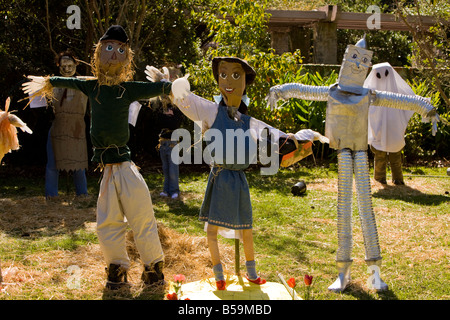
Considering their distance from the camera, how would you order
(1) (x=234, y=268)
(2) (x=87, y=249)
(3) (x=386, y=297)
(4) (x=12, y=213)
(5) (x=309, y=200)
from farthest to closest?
(5) (x=309, y=200), (4) (x=12, y=213), (2) (x=87, y=249), (1) (x=234, y=268), (3) (x=386, y=297)

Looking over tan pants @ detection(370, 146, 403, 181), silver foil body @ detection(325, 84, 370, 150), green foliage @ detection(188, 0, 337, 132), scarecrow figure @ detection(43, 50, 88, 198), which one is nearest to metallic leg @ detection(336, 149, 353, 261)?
silver foil body @ detection(325, 84, 370, 150)

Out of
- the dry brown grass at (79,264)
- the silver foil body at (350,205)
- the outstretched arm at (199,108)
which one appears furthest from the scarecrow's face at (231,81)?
the dry brown grass at (79,264)

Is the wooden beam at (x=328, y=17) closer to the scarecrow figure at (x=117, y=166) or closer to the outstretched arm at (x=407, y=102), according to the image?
the outstretched arm at (x=407, y=102)

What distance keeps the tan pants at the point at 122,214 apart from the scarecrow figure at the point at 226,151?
0.47m

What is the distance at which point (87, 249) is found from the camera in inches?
213

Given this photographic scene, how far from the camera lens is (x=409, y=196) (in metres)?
8.19

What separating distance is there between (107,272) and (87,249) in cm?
104

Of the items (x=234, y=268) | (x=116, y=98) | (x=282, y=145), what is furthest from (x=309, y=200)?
(x=116, y=98)

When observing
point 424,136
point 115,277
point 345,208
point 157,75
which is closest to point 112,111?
point 157,75

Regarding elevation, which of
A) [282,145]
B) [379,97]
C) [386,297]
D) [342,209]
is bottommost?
[386,297]

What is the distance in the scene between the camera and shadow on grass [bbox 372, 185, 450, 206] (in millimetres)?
7867

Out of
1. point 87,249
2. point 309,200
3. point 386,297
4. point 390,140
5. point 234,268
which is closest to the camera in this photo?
point 386,297

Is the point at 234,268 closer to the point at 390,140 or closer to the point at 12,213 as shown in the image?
the point at 12,213

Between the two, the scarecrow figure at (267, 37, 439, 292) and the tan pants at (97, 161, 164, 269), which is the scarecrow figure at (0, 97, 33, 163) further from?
the scarecrow figure at (267, 37, 439, 292)
